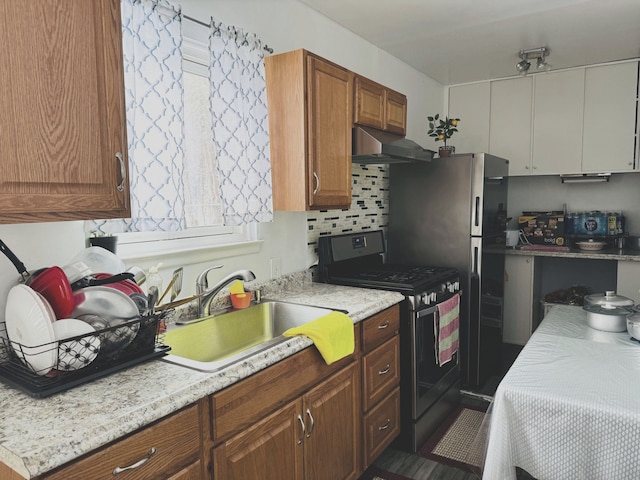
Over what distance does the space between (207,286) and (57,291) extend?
790 mm

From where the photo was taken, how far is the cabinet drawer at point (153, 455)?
1007mm

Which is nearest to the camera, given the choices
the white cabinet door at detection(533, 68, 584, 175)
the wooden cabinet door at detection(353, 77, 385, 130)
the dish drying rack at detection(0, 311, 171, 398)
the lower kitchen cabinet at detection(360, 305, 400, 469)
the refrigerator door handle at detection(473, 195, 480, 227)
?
the dish drying rack at detection(0, 311, 171, 398)

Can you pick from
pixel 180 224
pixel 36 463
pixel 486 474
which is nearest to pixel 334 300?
pixel 180 224

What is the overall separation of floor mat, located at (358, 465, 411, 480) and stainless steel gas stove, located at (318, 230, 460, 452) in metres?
0.24

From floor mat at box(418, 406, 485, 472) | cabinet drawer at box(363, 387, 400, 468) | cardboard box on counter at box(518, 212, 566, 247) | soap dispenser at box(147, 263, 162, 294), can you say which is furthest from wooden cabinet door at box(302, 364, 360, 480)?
cardboard box on counter at box(518, 212, 566, 247)

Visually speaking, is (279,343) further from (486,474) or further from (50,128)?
(50,128)

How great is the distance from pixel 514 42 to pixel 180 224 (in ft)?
8.99

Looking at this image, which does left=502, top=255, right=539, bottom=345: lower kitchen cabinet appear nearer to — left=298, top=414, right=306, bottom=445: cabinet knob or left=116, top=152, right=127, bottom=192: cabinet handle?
left=298, top=414, right=306, bottom=445: cabinet knob

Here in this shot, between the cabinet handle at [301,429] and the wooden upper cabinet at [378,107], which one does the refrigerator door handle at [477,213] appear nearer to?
the wooden upper cabinet at [378,107]

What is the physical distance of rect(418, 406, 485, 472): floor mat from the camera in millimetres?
2439

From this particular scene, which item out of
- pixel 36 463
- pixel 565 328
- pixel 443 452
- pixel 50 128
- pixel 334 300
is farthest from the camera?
pixel 443 452

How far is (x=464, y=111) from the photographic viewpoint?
438 centimetres

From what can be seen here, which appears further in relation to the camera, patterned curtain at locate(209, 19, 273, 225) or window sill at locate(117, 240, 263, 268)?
patterned curtain at locate(209, 19, 273, 225)

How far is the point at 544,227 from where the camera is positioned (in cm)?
418
